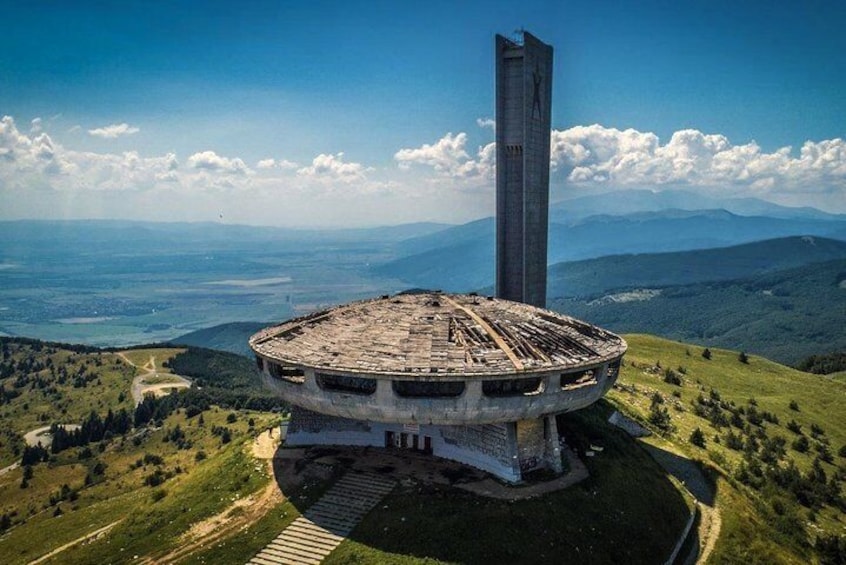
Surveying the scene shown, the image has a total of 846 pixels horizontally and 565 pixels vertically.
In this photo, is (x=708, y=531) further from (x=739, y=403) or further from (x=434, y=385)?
(x=739, y=403)

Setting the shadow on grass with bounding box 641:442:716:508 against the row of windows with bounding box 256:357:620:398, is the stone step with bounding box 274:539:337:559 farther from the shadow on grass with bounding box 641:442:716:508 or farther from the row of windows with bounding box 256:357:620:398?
the shadow on grass with bounding box 641:442:716:508

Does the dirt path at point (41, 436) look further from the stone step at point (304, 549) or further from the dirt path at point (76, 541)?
the stone step at point (304, 549)

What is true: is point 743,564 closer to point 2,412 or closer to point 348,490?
point 348,490

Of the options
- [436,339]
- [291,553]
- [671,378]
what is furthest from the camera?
[671,378]

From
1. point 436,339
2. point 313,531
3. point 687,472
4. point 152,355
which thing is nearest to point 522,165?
point 436,339

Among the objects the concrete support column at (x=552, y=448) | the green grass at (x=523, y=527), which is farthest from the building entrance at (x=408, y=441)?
the concrete support column at (x=552, y=448)
